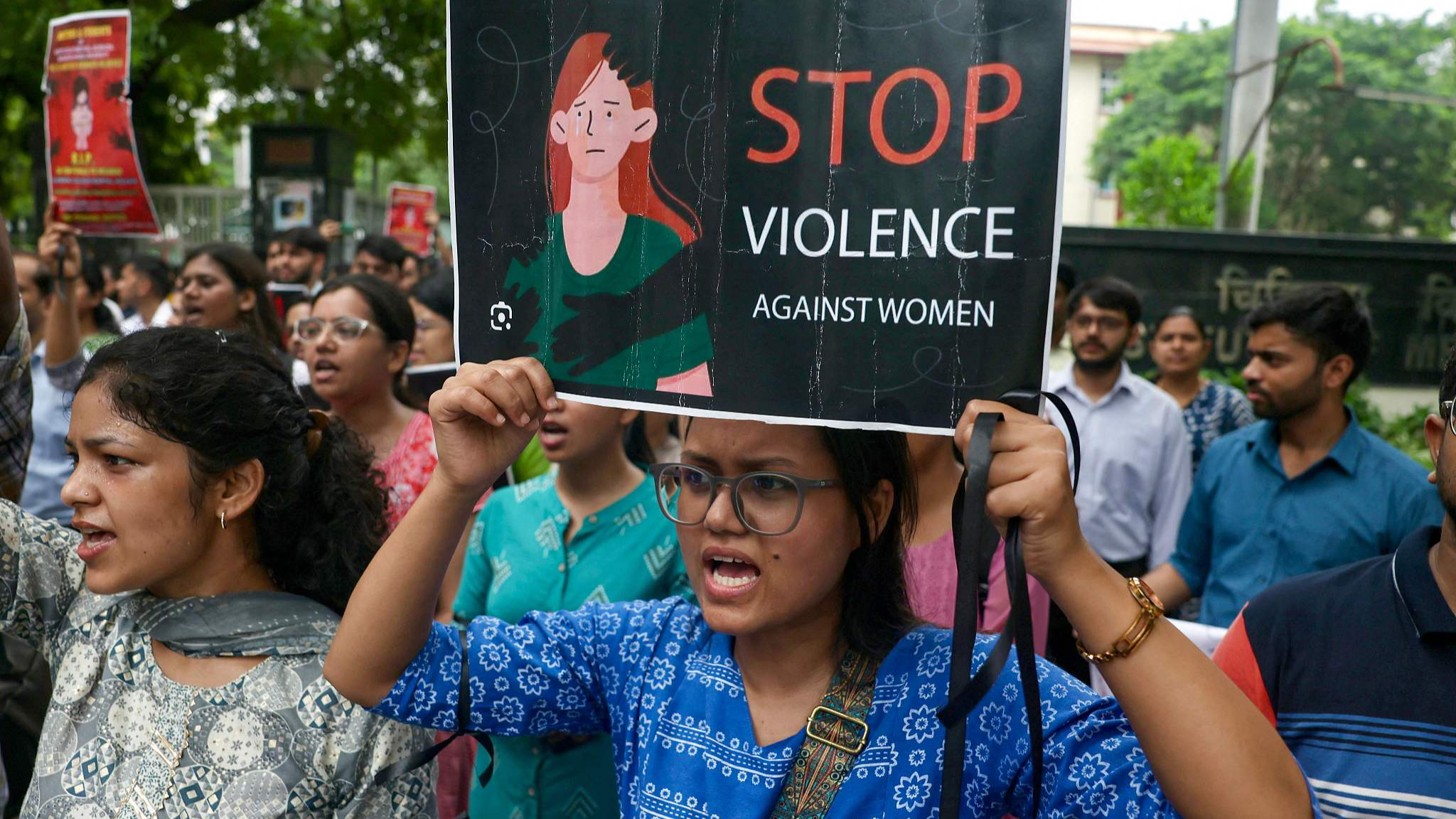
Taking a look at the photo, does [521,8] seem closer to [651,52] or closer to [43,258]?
[651,52]

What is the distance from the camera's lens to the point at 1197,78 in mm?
39875

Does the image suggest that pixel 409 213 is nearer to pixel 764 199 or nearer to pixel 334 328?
pixel 334 328

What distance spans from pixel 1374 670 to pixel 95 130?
181 inches

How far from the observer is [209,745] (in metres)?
2.05

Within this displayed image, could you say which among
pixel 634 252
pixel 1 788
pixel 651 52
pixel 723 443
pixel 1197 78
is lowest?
pixel 1 788

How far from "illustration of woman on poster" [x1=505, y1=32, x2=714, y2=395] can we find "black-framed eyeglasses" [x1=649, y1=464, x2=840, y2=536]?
15 centimetres

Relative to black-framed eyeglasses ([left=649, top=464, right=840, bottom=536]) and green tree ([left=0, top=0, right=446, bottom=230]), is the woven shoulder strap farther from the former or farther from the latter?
green tree ([left=0, top=0, right=446, bottom=230])

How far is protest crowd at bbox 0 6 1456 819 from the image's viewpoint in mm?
1480

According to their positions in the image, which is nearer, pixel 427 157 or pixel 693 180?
pixel 693 180

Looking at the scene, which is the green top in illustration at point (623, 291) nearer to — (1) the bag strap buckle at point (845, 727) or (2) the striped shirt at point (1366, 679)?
(1) the bag strap buckle at point (845, 727)

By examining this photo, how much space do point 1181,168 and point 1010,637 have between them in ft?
69.6

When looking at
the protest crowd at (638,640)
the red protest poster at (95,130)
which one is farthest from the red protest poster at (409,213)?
the protest crowd at (638,640)

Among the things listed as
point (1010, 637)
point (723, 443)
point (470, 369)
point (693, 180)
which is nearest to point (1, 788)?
point (470, 369)

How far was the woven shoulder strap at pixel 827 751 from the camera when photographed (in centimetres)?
168
